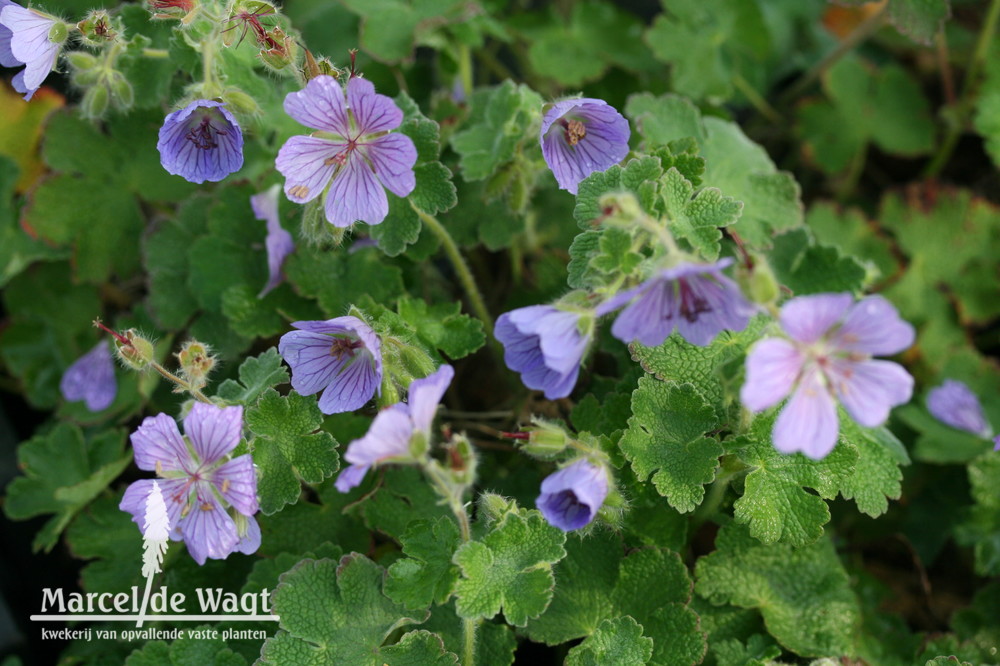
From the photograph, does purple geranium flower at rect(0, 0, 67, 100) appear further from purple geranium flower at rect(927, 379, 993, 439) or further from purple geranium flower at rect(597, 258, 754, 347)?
purple geranium flower at rect(927, 379, 993, 439)

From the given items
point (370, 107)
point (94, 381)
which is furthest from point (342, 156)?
point (94, 381)

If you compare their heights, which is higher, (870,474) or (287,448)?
(287,448)

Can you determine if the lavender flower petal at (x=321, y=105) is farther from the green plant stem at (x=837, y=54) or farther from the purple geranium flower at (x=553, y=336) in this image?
the green plant stem at (x=837, y=54)

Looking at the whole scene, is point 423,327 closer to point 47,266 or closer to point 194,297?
point 194,297

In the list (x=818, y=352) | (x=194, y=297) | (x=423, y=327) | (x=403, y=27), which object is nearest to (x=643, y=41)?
(x=403, y=27)

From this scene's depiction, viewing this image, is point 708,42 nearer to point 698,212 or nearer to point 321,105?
point 698,212

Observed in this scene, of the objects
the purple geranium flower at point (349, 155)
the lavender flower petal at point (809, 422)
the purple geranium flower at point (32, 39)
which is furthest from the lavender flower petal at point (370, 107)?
the lavender flower petal at point (809, 422)
